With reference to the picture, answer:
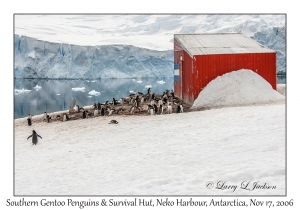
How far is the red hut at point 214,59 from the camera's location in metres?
12.1

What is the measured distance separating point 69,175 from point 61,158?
1035 millimetres

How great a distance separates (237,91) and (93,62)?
1883 centimetres

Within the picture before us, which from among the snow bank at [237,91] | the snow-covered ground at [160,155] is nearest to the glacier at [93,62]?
the snow bank at [237,91]

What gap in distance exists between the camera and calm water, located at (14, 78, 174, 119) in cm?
1336

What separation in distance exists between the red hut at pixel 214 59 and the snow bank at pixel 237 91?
0.82ft

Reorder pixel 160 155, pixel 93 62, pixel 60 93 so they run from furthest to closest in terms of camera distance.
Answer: pixel 93 62 < pixel 60 93 < pixel 160 155

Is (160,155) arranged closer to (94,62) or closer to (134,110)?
(134,110)

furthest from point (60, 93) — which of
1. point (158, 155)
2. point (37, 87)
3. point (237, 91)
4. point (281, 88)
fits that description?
point (158, 155)

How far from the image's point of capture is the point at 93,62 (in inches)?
1145

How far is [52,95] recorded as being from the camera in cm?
1877

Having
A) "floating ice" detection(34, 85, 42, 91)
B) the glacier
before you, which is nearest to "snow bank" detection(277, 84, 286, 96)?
the glacier

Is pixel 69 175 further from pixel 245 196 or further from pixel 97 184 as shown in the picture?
pixel 245 196

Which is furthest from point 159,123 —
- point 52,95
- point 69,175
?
point 52,95
